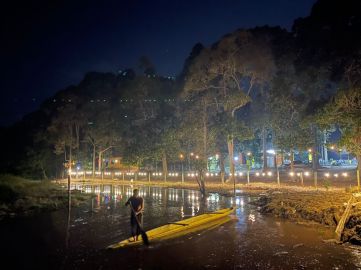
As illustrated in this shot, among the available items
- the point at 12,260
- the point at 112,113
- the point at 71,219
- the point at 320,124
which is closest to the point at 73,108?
the point at 112,113

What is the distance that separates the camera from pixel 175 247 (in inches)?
483

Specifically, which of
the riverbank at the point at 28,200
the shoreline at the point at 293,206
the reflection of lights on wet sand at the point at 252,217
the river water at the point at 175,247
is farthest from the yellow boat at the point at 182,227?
the riverbank at the point at 28,200

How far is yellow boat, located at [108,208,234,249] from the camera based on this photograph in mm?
12422

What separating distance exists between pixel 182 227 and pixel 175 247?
238 centimetres

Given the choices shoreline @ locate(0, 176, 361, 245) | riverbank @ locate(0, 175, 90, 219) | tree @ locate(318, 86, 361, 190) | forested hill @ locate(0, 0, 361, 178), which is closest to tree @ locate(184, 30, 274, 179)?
forested hill @ locate(0, 0, 361, 178)

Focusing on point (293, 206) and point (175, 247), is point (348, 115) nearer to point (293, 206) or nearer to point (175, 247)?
point (293, 206)

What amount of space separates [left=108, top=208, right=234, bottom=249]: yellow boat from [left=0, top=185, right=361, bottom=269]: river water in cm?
42

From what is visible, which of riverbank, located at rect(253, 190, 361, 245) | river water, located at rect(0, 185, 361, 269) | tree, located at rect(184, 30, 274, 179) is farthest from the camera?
tree, located at rect(184, 30, 274, 179)

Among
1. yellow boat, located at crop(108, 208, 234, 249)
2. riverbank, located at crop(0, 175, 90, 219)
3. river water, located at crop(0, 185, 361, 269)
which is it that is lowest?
river water, located at crop(0, 185, 361, 269)

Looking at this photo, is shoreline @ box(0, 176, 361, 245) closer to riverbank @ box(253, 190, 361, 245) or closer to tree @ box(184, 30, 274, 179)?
riverbank @ box(253, 190, 361, 245)

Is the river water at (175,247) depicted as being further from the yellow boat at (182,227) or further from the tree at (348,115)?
the tree at (348,115)

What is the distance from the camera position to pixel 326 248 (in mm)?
11961

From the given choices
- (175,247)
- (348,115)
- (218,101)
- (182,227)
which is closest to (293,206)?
(348,115)

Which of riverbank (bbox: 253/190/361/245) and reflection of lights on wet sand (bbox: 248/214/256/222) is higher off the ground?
riverbank (bbox: 253/190/361/245)
